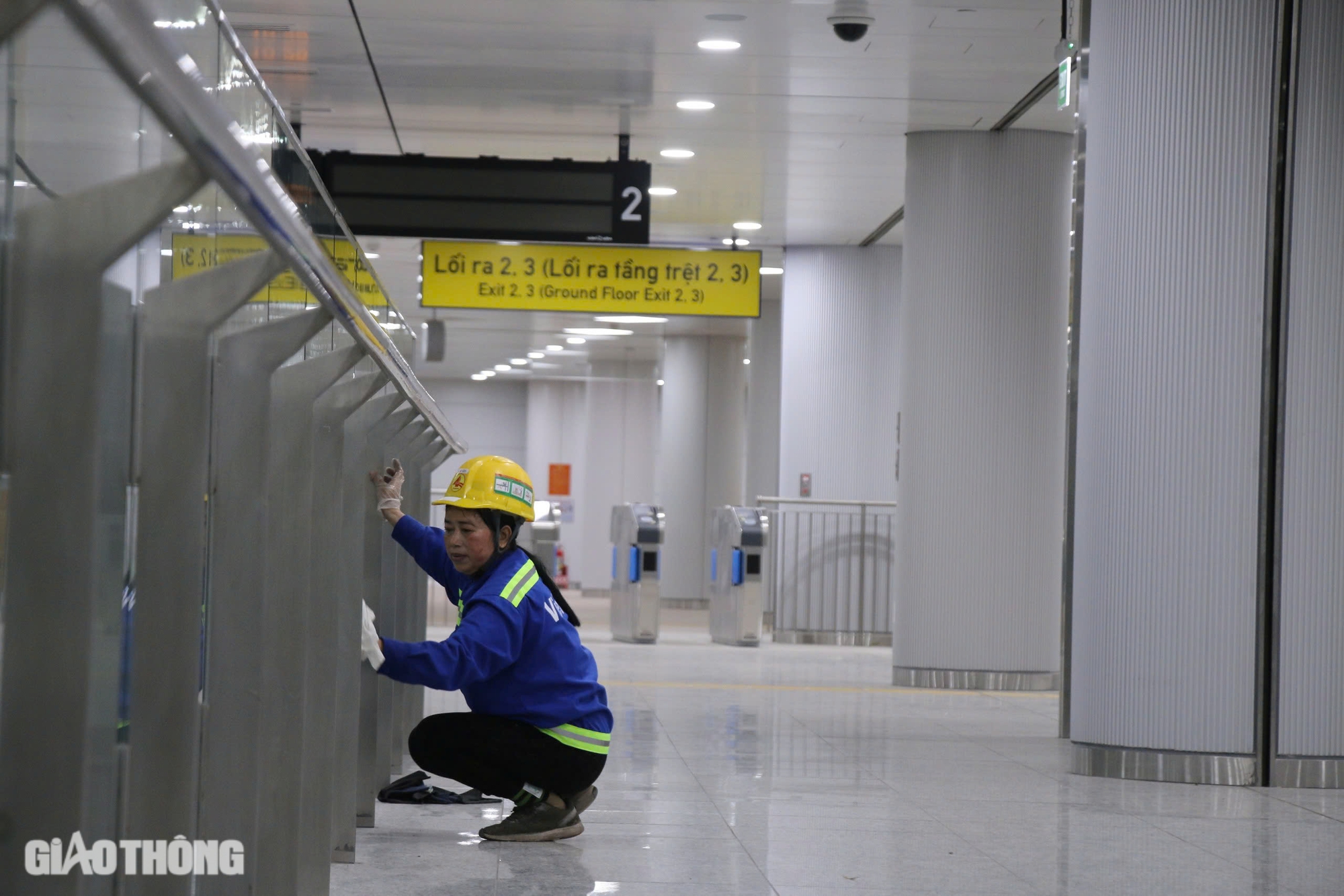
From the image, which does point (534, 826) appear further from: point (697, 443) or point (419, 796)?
point (697, 443)

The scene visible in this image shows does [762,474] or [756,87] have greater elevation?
[756,87]

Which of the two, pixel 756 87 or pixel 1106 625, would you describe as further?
pixel 756 87

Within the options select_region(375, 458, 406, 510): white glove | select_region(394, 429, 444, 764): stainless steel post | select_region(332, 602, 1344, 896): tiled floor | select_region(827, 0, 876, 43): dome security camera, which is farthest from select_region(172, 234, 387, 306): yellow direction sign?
select_region(827, 0, 876, 43): dome security camera

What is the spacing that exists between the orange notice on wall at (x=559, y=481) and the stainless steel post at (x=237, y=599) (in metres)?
33.0

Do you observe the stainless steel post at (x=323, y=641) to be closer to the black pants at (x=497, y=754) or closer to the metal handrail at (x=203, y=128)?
the metal handrail at (x=203, y=128)

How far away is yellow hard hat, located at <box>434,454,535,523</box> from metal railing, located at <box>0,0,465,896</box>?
137cm

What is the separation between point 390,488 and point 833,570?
11.7 meters

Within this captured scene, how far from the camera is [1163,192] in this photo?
24.0ft

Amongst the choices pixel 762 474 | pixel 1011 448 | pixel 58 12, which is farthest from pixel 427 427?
pixel 762 474

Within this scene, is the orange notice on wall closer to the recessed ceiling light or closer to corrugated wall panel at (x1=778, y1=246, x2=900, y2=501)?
the recessed ceiling light

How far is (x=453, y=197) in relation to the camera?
10.8 metres

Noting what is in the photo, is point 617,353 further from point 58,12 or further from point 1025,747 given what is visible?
point 58,12

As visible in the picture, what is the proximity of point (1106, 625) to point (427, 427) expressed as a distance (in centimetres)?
324

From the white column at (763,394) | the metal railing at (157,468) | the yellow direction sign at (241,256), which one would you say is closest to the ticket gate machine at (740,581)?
the white column at (763,394)
